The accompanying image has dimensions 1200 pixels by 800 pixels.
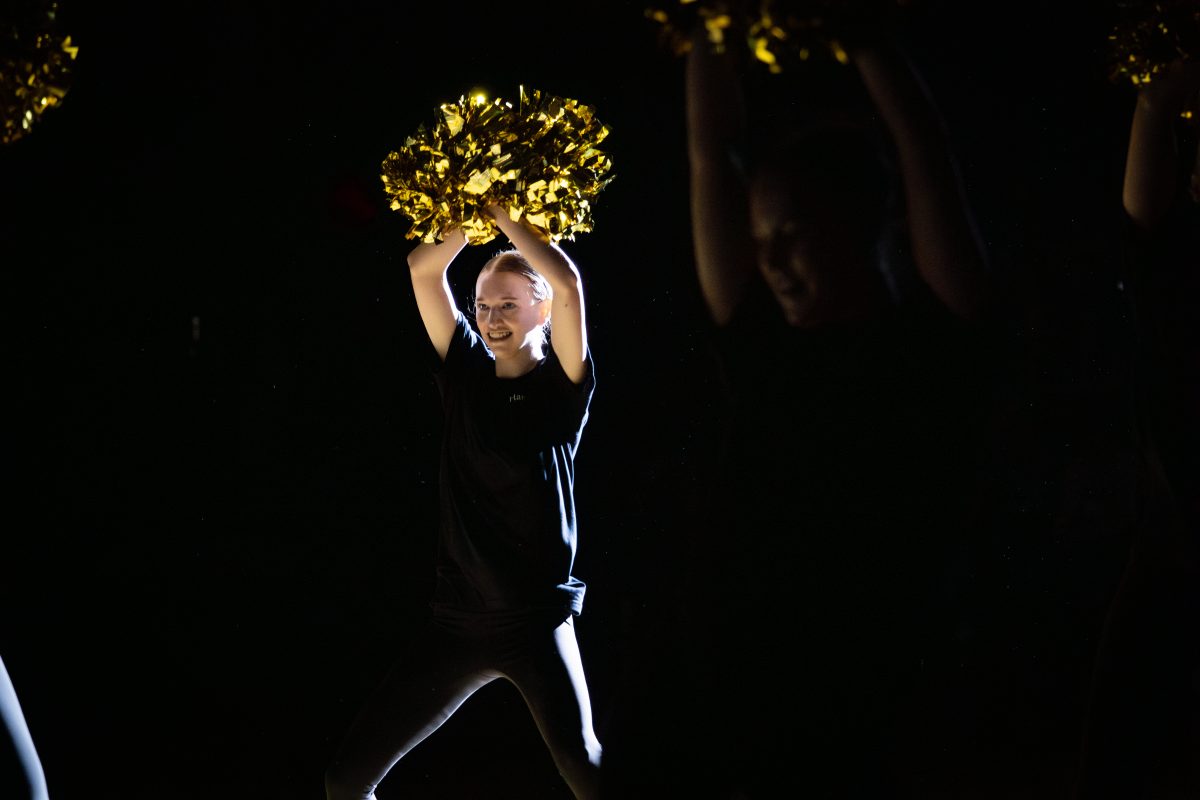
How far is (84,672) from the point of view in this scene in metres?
4.32

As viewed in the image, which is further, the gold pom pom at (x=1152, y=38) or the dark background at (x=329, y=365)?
the dark background at (x=329, y=365)

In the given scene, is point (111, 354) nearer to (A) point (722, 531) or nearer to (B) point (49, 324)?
(B) point (49, 324)

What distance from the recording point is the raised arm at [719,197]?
1.49 metres

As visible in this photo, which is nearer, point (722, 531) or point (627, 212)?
point (722, 531)

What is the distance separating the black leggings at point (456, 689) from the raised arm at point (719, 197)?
122 cm

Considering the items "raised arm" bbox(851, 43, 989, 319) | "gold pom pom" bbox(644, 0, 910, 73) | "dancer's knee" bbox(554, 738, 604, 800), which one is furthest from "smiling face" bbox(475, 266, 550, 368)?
"raised arm" bbox(851, 43, 989, 319)

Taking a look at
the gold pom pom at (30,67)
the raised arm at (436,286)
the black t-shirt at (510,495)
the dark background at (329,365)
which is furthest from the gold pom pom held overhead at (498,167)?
the dark background at (329,365)

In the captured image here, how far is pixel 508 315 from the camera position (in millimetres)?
2787

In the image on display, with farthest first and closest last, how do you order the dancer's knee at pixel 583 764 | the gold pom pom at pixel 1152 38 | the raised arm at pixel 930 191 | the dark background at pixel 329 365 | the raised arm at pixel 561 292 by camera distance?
the dark background at pixel 329 365
the raised arm at pixel 561 292
the dancer's knee at pixel 583 764
the gold pom pom at pixel 1152 38
the raised arm at pixel 930 191

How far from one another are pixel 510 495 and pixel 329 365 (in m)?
1.90

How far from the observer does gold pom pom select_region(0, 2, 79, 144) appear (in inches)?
87.3

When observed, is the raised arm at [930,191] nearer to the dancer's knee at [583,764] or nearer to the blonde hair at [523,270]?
the dancer's knee at [583,764]

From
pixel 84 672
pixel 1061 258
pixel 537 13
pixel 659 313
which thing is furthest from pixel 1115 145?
pixel 84 672

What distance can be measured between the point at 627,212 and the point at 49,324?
6.79 feet
